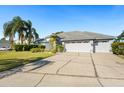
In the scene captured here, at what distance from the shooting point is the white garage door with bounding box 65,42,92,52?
31716mm

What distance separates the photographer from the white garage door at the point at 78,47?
31.7 m

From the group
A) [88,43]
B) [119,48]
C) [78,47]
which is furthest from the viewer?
[78,47]

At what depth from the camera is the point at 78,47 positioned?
32875 mm

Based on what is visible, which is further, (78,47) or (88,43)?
(78,47)

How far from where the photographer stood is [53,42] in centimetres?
3366

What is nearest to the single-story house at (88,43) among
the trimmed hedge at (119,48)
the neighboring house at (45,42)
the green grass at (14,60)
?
the trimmed hedge at (119,48)

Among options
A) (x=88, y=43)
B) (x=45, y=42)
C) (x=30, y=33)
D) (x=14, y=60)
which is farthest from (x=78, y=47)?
(x=14, y=60)

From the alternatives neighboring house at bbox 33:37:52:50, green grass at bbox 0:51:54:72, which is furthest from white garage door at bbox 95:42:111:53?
green grass at bbox 0:51:54:72

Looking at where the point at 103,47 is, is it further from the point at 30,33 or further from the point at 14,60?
the point at 14,60

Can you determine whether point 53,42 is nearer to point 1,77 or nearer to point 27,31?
point 27,31

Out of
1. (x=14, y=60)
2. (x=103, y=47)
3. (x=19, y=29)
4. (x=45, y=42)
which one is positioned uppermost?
(x=19, y=29)

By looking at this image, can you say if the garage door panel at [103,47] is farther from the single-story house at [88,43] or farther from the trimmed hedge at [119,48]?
the trimmed hedge at [119,48]
